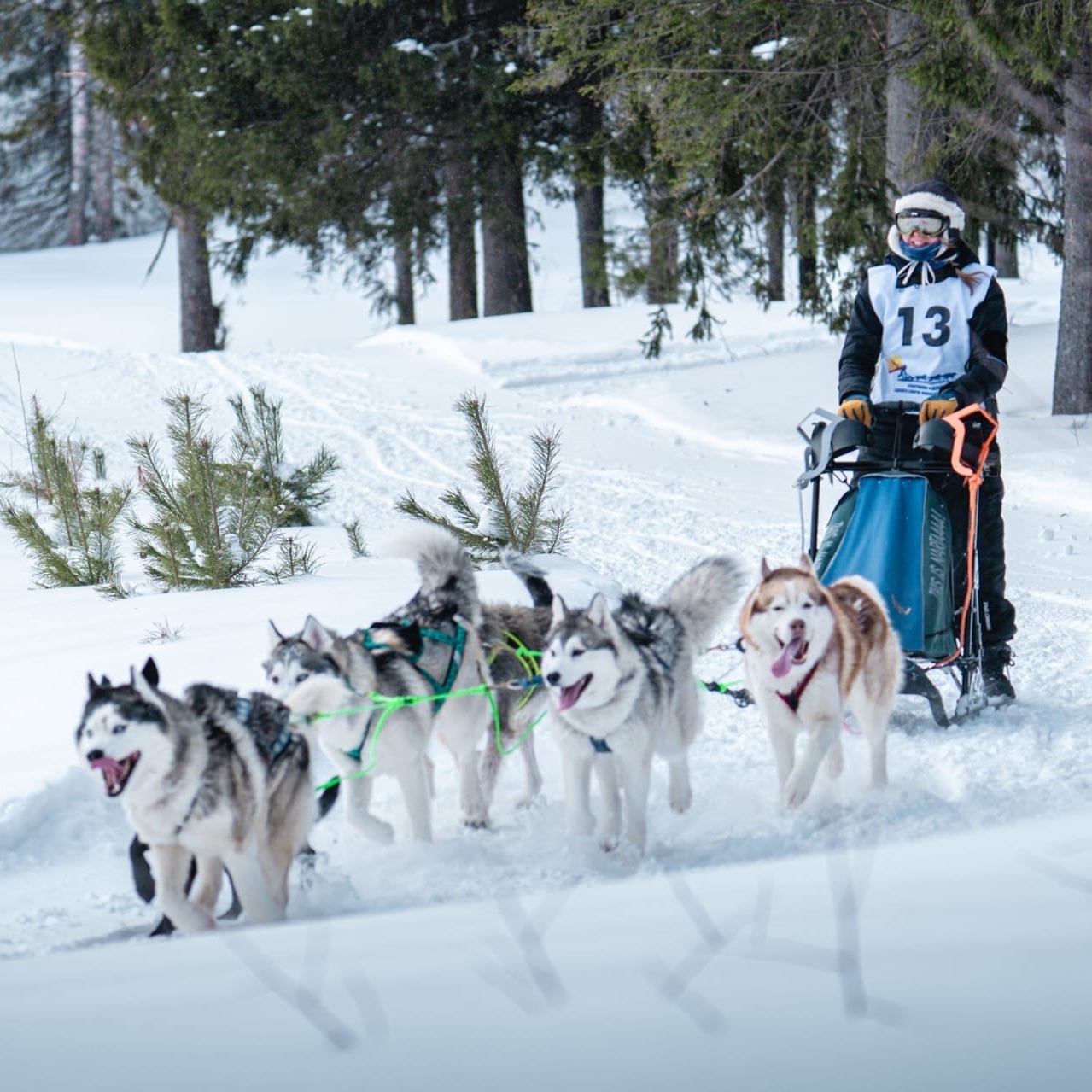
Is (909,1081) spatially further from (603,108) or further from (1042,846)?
(603,108)

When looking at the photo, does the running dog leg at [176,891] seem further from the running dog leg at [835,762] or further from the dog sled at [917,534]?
the dog sled at [917,534]

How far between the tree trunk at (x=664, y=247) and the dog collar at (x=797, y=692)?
10.2m

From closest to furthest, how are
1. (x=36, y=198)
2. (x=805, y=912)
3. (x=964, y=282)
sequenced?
(x=805, y=912)
(x=964, y=282)
(x=36, y=198)

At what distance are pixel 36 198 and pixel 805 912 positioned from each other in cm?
3955

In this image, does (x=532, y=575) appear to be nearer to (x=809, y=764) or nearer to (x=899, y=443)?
(x=809, y=764)

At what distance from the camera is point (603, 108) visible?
1777 cm

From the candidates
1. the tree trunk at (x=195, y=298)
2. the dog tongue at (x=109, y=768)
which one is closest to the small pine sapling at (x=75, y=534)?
the dog tongue at (x=109, y=768)

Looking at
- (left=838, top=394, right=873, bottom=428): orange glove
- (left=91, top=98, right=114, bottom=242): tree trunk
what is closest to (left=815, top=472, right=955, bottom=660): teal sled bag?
(left=838, top=394, right=873, bottom=428): orange glove

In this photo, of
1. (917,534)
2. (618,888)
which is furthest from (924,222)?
(618,888)

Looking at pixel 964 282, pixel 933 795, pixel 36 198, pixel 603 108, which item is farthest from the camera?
pixel 36 198

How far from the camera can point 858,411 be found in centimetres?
463

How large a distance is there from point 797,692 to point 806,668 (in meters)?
0.07

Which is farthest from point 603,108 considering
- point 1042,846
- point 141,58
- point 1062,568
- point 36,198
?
point 36,198

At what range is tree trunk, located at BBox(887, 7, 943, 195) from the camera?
35.4 ft
